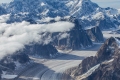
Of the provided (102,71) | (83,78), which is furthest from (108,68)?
(83,78)

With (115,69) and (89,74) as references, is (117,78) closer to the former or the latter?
(115,69)

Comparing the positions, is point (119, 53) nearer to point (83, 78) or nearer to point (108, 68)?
point (108, 68)

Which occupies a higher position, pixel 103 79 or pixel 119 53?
pixel 119 53

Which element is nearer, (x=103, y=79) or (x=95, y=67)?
(x=103, y=79)

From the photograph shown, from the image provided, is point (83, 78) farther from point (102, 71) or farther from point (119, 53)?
point (119, 53)

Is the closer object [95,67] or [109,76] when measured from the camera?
[109,76]

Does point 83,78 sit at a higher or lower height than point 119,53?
lower

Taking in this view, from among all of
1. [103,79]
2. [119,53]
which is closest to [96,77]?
[103,79]

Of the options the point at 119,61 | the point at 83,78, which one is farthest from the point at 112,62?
the point at 83,78
